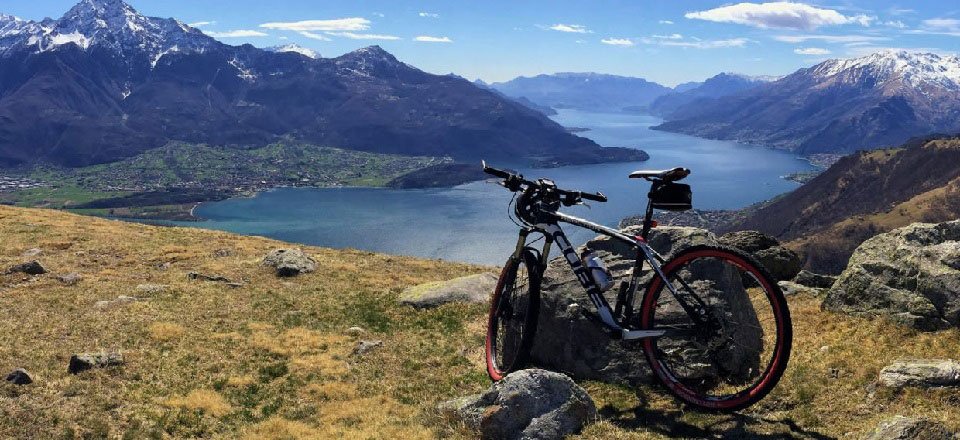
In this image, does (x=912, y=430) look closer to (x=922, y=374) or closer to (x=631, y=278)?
(x=922, y=374)

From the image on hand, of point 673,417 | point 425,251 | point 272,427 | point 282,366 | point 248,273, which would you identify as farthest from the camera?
point 425,251

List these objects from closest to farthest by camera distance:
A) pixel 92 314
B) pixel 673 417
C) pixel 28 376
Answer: pixel 673 417, pixel 28 376, pixel 92 314

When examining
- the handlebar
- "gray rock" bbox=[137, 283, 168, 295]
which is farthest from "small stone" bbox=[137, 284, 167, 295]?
the handlebar

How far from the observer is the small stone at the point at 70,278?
26.0 meters

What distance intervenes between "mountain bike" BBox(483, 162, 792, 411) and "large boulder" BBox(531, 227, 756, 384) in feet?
0.96

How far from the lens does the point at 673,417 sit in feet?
34.9

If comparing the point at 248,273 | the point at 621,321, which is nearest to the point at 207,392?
the point at 621,321

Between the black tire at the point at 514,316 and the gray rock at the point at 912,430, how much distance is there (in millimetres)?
6059

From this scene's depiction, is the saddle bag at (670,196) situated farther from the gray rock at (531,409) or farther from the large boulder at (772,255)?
the large boulder at (772,255)

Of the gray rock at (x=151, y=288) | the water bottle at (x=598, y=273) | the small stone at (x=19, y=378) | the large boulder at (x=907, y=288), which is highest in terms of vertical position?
the water bottle at (x=598, y=273)

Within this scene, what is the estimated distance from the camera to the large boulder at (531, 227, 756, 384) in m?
12.7

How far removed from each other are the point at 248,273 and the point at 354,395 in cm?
1817

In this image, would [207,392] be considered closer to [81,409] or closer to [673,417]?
[81,409]

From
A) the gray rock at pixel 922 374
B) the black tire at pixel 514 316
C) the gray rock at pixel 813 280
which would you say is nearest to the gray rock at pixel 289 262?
the black tire at pixel 514 316
